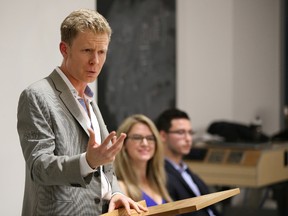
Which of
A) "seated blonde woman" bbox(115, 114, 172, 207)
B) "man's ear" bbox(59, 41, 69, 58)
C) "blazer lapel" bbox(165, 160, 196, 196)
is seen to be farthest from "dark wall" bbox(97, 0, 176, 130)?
"man's ear" bbox(59, 41, 69, 58)

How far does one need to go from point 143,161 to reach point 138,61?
196cm

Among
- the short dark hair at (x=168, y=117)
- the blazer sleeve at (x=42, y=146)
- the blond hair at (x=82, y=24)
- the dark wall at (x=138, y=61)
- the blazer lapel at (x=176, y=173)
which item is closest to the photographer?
the blazer sleeve at (x=42, y=146)

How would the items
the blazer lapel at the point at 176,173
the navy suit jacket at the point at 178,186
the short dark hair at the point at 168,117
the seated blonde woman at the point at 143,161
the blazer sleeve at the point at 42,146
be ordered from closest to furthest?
the blazer sleeve at the point at 42,146, the seated blonde woman at the point at 143,161, the navy suit jacket at the point at 178,186, the blazer lapel at the point at 176,173, the short dark hair at the point at 168,117

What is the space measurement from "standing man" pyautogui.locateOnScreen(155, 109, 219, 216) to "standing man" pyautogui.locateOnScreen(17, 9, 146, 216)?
1.80 m

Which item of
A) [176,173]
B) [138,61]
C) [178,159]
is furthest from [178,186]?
[138,61]

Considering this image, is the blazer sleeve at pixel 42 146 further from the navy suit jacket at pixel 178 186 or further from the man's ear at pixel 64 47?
the navy suit jacket at pixel 178 186

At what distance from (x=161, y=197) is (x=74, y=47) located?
180 cm

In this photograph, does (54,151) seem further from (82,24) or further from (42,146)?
(82,24)

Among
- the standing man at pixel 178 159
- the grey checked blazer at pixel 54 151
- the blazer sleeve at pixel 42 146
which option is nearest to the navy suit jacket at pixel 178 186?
the standing man at pixel 178 159

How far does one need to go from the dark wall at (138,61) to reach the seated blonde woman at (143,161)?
1.24 metres

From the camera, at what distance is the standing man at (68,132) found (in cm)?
215

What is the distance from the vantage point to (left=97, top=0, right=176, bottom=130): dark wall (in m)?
5.27

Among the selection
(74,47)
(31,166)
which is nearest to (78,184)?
(31,166)

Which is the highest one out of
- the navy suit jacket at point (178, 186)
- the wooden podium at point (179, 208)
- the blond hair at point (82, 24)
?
the blond hair at point (82, 24)
